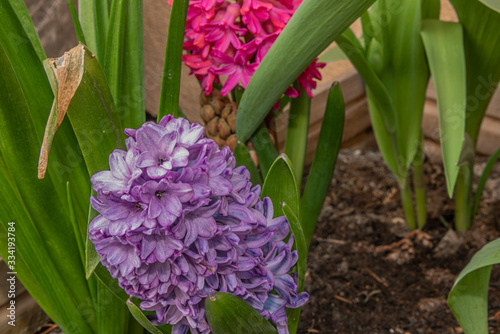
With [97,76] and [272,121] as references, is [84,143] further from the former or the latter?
[272,121]

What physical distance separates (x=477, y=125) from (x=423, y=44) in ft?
0.65

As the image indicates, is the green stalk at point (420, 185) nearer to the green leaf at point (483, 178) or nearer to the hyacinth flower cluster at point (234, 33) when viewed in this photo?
the green leaf at point (483, 178)

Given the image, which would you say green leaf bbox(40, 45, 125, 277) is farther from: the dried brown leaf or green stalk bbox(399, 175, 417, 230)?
green stalk bbox(399, 175, 417, 230)

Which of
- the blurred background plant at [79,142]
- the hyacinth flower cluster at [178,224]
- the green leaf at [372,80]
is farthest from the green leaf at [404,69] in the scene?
the hyacinth flower cluster at [178,224]

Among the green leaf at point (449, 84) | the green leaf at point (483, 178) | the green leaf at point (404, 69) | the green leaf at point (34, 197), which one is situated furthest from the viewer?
the green leaf at point (483, 178)

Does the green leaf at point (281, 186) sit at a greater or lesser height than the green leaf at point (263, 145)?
greater

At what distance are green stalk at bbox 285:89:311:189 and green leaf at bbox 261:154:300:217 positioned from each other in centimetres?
21

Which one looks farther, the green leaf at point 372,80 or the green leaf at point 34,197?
the green leaf at point 372,80

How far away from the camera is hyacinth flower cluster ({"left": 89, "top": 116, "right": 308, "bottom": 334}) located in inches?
18.6

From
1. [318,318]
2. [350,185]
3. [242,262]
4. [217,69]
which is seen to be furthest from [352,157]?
[242,262]

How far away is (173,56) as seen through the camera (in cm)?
64

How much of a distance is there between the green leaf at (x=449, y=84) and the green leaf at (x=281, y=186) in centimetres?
28

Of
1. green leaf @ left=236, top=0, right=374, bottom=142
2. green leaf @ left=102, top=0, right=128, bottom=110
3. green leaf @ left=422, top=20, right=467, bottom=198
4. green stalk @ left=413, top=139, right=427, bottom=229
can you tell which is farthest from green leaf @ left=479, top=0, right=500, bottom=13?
green stalk @ left=413, top=139, right=427, bottom=229

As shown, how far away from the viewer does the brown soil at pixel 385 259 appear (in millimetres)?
963
